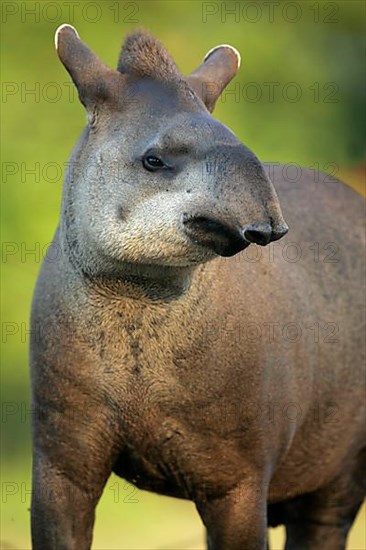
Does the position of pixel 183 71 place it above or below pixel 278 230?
above

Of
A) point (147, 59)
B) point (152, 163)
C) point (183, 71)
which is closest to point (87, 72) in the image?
point (147, 59)

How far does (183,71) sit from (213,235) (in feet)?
25.0

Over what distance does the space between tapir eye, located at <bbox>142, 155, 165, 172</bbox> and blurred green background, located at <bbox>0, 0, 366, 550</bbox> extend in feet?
22.8

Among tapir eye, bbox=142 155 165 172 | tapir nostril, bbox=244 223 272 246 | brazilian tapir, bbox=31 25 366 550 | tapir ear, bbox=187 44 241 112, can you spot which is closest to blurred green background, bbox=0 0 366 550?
brazilian tapir, bbox=31 25 366 550

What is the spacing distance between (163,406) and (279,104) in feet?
27.2

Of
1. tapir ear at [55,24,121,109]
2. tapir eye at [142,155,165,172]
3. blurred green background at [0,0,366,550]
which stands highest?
blurred green background at [0,0,366,550]

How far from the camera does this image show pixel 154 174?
697cm

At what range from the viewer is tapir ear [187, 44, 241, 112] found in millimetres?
7504

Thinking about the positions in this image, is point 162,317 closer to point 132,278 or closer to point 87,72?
point 132,278

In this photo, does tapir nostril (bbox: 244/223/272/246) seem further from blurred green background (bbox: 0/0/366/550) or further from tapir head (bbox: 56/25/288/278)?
blurred green background (bbox: 0/0/366/550)

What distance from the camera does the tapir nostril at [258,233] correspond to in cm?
659

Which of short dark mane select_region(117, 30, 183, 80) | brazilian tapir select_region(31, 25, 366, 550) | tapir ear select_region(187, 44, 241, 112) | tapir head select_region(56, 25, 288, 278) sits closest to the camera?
tapir head select_region(56, 25, 288, 278)

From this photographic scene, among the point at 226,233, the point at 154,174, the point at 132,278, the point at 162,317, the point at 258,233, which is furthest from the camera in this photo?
the point at 162,317

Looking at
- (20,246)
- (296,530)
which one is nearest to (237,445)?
(296,530)
